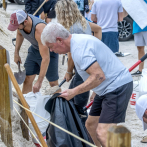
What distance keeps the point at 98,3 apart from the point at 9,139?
3160mm

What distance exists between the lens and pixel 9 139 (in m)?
2.07

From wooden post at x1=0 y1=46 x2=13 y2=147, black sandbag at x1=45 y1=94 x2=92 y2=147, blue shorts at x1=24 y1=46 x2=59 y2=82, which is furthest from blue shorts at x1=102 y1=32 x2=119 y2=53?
wooden post at x1=0 y1=46 x2=13 y2=147

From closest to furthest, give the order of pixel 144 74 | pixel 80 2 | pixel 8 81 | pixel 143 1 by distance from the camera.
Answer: pixel 8 81 < pixel 144 74 < pixel 143 1 < pixel 80 2

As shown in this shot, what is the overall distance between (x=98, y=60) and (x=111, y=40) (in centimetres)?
248

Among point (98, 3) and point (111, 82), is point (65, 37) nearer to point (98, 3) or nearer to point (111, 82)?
point (111, 82)

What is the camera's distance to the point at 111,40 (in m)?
4.38

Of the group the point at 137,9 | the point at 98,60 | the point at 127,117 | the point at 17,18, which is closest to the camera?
the point at 98,60

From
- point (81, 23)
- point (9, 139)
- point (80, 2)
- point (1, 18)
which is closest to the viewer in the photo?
point (9, 139)

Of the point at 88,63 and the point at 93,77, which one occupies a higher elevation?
the point at 88,63

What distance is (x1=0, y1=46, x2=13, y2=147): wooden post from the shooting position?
183 centimetres

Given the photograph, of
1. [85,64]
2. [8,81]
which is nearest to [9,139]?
[8,81]

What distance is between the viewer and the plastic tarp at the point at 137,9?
4223 millimetres

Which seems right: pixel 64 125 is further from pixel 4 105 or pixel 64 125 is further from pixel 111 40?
pixel 111 40

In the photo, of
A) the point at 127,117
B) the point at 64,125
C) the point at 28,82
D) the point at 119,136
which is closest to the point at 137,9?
the point at 127,117
